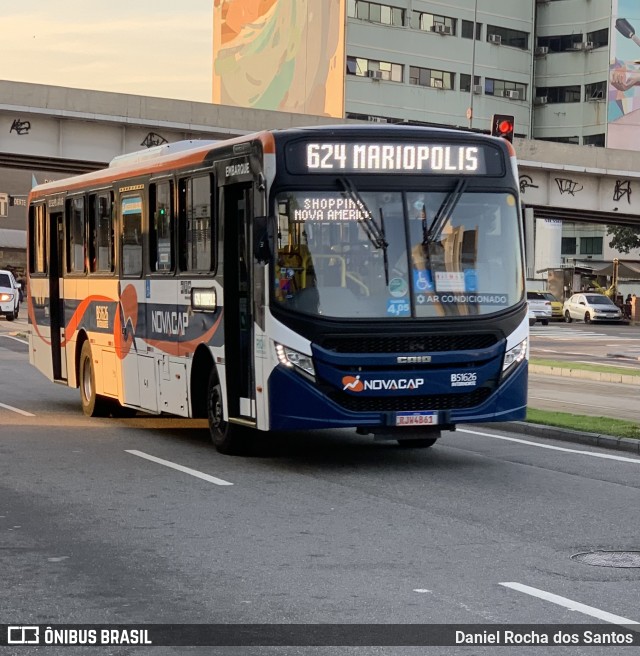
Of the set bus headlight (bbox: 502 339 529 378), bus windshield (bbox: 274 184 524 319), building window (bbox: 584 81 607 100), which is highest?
building window (bbox: 584 81 607 100)

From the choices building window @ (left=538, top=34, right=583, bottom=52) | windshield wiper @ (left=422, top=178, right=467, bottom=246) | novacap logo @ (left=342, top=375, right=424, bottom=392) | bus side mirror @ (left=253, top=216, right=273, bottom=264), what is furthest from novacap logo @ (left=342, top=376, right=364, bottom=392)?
building window @ (left=538, top=34, right=583, bottom=52)

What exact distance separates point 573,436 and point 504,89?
9869 centimetres

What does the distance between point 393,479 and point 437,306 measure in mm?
1651

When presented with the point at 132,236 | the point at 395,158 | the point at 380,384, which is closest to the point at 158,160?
the point at 132,236

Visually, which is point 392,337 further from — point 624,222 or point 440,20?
point 440,20

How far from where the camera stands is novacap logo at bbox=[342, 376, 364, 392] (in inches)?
504

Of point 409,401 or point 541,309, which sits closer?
point 409,401

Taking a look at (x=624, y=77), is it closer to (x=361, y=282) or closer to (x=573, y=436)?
(x=573, y=436)

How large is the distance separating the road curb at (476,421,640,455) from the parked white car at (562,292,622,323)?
5184 centimetres

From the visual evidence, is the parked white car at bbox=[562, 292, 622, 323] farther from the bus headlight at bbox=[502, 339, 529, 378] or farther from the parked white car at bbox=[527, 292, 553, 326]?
the bus headlight at bbox=[502, 339, 529, 378]

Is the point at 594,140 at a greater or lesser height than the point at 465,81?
lesser

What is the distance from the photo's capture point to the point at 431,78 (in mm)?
107688

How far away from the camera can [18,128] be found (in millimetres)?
46844

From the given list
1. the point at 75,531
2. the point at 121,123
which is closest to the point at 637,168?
the point at 121,123
